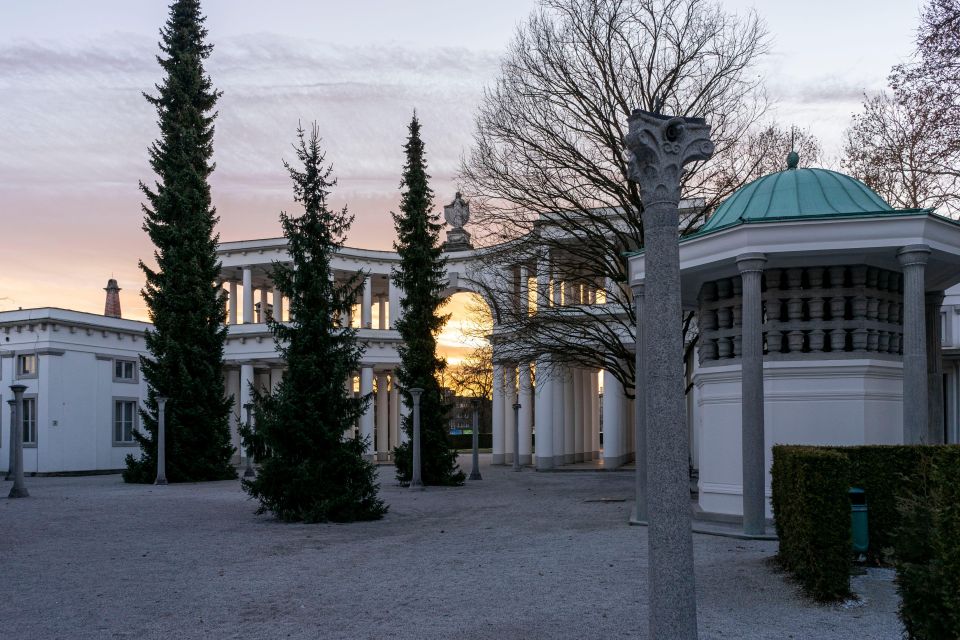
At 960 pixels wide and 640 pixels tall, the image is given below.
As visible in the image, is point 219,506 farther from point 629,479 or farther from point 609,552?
point 629,479

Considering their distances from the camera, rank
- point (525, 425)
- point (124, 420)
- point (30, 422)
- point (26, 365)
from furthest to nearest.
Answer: point (525, 425) < point (124, 420) < point (26, 365) < point (30, 422)

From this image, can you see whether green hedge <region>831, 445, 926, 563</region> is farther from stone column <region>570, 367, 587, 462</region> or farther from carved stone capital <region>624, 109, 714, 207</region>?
stone column <region>570, 367, 587, 462</region>

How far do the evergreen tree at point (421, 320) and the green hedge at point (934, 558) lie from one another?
22.3m

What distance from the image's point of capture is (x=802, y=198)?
14656 millimetres

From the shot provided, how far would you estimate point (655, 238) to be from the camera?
224 inches

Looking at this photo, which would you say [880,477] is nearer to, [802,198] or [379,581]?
[802,198]

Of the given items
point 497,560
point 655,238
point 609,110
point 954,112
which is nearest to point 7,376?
point 609,110

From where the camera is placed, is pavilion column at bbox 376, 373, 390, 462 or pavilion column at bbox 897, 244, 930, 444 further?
pavilion column at bbox 376, 373, 390, 462

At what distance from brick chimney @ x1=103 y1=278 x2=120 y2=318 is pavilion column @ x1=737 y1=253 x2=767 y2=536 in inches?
1665

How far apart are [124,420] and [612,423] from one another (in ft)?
71.4

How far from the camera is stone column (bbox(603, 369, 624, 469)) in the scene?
1545 inches

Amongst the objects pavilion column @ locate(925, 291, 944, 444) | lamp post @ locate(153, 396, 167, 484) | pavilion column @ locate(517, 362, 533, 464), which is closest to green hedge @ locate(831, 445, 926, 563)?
pavilion column @ locate(925, 291, 944, 444)

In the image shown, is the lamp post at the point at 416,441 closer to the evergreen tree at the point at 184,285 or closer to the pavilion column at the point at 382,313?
the evergreen tree at the point at 184,285

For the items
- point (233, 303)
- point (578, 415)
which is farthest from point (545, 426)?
point (233, 303)
